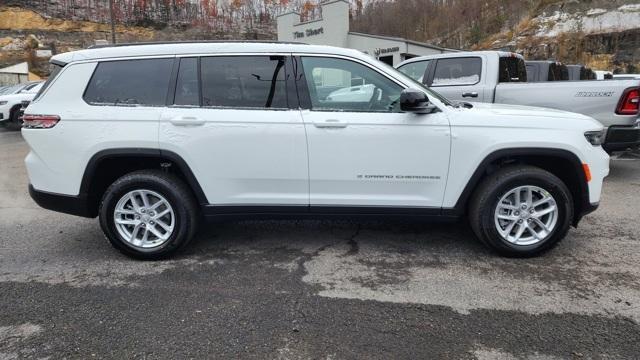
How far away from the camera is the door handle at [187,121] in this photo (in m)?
3.71

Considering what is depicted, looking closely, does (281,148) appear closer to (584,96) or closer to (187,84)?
(187,84)

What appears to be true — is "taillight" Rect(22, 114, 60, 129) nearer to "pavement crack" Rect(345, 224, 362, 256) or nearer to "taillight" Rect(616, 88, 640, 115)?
"pavement crack" Rect(345, 224, 362, 256)

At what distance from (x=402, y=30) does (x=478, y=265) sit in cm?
6352

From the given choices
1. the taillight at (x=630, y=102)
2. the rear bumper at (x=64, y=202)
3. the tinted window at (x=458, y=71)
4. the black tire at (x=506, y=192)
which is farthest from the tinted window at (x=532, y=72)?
the rear bumper at (x=64, y=202)

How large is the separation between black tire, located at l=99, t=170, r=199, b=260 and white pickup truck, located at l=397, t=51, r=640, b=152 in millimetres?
5311

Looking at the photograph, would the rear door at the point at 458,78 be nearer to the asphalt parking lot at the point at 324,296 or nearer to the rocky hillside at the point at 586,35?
the asphalt parking lot at the point at 324,296

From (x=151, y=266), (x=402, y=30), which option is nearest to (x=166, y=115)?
(x=151, y=266)

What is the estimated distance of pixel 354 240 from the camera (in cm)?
439

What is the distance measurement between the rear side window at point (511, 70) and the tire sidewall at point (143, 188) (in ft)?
19.2

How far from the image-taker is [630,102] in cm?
604

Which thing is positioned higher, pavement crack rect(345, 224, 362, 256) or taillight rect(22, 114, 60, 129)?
taillight rect(22, 114, 60, 129)

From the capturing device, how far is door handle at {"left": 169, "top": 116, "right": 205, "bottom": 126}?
12.2 ft

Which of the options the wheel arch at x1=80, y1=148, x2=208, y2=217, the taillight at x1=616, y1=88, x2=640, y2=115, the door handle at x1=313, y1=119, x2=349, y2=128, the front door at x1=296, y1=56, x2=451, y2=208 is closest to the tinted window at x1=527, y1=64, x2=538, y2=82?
the taillight at x1=616, y1=88, x2=640, y2=115

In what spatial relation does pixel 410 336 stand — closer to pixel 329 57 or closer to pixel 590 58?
pixel 329 57
